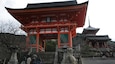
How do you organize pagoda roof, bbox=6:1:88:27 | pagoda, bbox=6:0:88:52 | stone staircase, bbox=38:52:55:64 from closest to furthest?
stone staircase, bbox=38:52:55:64 < pagoda roof, bbox=6:1:88:27 < pagoda, bbox=6:0:88:52

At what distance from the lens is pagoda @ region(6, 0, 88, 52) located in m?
23.5

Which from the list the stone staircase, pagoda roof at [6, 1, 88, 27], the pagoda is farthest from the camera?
the pagoda

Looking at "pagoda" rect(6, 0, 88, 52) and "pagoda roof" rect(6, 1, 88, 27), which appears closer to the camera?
"pagoda roof" rect(6, 1, 88, 27)

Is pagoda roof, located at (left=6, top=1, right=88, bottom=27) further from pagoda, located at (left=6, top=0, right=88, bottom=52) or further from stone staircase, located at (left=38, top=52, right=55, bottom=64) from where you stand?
stone staircase, located at (left=38, top=52, right=55, bottom=64)

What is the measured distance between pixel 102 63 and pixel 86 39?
89.4ft

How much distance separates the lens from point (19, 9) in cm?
2436

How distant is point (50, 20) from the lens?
82.5 ft

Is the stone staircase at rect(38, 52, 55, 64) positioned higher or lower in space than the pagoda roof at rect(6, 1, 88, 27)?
lower

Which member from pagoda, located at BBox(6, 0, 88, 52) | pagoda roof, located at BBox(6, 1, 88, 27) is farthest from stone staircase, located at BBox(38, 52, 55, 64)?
pagoda roof, located at BBox(6, 1, 88, 27)

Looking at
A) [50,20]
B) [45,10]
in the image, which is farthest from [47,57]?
[50,20]

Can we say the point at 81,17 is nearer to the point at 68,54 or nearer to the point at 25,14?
the point at 25,14

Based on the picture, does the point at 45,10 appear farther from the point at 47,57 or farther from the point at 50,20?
the point at 47,57

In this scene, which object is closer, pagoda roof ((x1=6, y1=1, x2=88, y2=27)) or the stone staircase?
the stone staircase

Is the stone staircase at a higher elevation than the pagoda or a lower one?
lower
